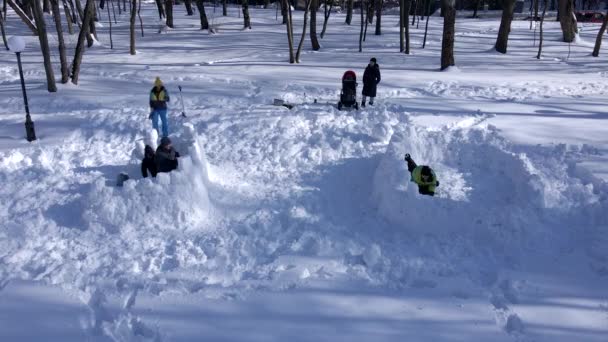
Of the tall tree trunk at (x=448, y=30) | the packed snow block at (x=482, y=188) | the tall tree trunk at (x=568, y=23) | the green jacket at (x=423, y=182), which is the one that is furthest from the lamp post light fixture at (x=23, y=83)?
the tall tree trunk at (x=568, y=23)

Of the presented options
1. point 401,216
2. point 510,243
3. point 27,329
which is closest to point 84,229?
point 27,329

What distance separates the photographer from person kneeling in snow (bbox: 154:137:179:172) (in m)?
7.99

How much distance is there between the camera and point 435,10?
56562 mm

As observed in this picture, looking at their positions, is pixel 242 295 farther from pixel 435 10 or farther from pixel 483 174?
pixel 435 10

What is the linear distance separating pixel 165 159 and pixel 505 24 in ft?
66.2

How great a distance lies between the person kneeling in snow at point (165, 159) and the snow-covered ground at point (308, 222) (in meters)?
0.39

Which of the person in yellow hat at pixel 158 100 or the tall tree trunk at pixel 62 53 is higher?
the tall tree trunk at pixel 62 53

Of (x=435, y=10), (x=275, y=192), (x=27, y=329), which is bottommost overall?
(x=27, y=329)

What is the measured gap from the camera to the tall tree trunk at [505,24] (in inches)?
850

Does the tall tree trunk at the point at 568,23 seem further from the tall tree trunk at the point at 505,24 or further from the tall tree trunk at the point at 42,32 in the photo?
the tall tree trunk at the point at 42,32

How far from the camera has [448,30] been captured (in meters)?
17.3

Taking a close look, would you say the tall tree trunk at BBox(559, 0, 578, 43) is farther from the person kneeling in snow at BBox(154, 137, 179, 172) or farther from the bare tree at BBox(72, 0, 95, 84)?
the person kneeling in snow at BBox(154, 137, 179, 172)

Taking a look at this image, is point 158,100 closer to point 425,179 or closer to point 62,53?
point 425,179

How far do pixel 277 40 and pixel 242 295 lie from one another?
23972mm
